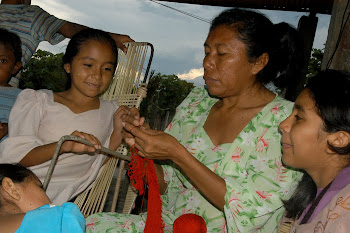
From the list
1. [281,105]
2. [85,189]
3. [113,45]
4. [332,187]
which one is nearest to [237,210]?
[332,187]

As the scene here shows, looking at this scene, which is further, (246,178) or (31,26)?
(31,26)

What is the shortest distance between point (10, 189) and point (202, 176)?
0.75 m

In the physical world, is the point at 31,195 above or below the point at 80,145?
below

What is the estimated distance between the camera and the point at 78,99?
7.28 feet

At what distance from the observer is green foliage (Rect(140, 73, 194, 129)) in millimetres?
6852

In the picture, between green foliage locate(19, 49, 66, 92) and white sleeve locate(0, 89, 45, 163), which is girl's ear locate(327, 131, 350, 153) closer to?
white sleeve locate(0, 89, 45, 163)

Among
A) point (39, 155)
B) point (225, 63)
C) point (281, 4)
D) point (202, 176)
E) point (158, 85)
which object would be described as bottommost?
point (39, 155)

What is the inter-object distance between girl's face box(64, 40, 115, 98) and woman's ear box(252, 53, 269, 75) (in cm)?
84

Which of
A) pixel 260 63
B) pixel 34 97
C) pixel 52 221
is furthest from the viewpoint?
pixel 34 97

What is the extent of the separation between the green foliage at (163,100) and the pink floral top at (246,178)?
460cm

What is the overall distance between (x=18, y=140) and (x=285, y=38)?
1437 mm

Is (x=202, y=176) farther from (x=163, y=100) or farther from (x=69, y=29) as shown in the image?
(x=163, y=100)

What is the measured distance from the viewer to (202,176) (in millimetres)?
1603

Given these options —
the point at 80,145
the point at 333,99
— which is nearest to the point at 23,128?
the point at 80,145
